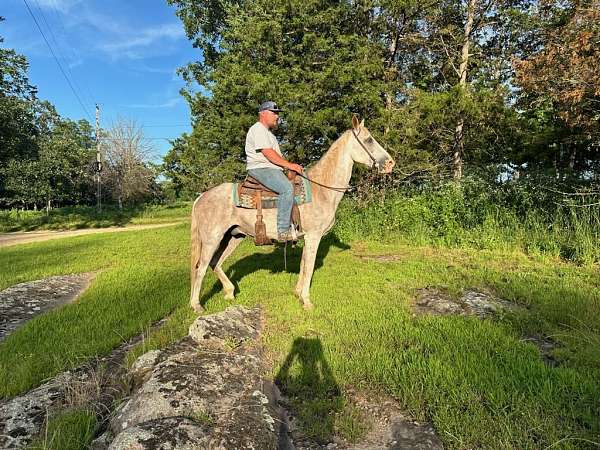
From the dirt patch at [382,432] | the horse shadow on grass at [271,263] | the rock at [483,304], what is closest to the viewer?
the dirt patch at [382,432]

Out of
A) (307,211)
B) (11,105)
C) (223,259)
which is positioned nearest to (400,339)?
(307,211)

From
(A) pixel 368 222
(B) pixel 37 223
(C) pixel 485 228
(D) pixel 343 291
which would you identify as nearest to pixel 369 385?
(D) pixel 343 291

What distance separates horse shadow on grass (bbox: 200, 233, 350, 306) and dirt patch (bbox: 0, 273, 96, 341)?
308 cm

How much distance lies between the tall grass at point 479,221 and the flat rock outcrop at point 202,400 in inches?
319

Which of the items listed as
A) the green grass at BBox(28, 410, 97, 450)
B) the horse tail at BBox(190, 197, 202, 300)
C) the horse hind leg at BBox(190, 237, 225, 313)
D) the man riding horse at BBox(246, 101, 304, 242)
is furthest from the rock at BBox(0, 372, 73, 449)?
the man riding horse at BBox(246, 101, 304, 242)

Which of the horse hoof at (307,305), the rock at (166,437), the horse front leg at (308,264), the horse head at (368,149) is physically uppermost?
the horse head at (368,149)

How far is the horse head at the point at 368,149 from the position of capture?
20.6 ft

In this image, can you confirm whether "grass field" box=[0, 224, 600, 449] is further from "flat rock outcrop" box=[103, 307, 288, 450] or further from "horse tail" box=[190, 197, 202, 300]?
"horse tail" box=[190, 197, 202, 300]

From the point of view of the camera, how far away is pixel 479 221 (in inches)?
448

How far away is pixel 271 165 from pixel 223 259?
2199 mm

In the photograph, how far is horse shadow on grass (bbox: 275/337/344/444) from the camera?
10.1ft

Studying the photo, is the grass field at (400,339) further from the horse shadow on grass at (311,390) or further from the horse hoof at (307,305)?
the horse hoof at (307,305)

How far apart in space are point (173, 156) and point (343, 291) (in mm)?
20894

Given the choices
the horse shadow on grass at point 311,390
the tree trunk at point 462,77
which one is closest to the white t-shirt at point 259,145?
the horse shadow on grass at point 311,390
